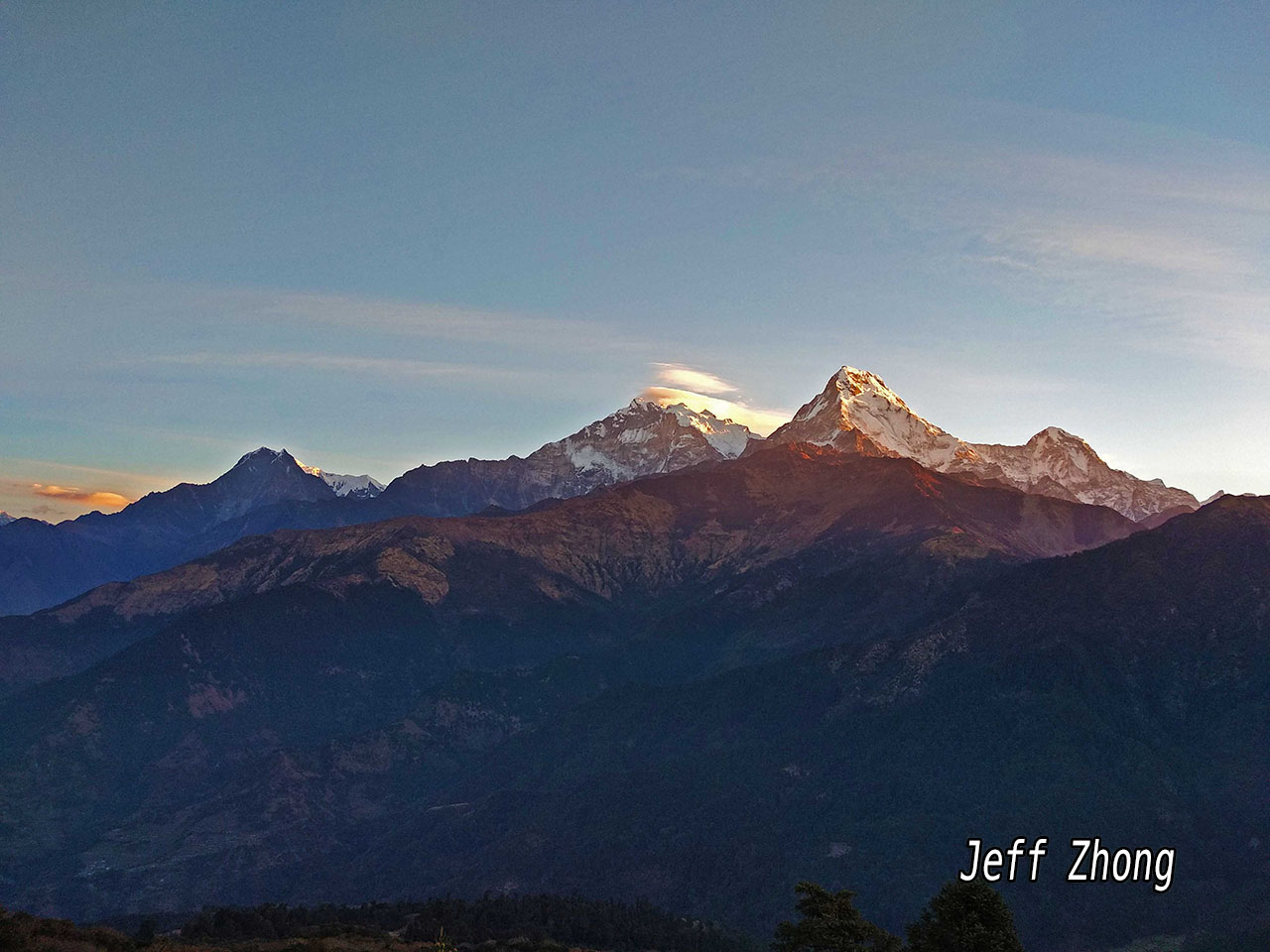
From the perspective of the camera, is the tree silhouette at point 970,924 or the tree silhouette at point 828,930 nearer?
the tree silhouette at point 970,924

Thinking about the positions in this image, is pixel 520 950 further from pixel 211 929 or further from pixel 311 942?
pixel 211 929

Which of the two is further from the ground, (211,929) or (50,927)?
(50,927)

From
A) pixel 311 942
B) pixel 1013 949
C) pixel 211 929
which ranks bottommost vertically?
pixel 211 929

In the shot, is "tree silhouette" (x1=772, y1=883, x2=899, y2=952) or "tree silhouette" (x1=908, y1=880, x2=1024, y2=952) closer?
"tree silhouette" (x1=908, y1=880, x2=1024, y2=952)

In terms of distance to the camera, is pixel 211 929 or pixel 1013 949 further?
pixel 211 929

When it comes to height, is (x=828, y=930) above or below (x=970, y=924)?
below

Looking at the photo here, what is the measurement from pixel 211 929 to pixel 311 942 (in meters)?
69.6

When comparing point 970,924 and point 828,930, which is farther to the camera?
point 828,930

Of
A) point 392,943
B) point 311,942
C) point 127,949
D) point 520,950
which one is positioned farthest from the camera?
point 520,950

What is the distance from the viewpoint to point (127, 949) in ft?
385

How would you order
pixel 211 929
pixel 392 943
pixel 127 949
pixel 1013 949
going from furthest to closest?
pixel 211 929, pixel 392 943, pixel 1013 949, pixel 127 949

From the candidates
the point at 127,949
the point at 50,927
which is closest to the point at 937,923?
the point at 127,949

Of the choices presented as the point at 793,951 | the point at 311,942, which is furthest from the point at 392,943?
the point at 793,951

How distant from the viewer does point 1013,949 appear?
127062 millimetres
